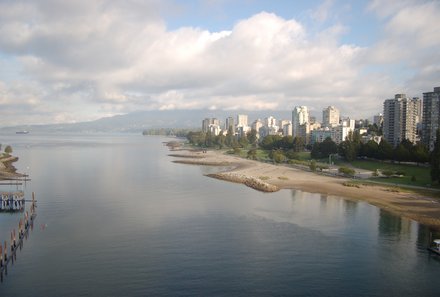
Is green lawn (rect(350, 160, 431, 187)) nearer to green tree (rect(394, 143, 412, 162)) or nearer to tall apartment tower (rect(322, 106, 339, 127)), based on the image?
green tree (rect(394, 143, 412, 162))

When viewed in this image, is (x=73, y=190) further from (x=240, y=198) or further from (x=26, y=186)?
(x=240, y=198)

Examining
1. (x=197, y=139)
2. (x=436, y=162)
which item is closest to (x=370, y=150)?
(x=436, y=162)

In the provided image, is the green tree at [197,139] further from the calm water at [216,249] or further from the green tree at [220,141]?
the calm water at [216,249]

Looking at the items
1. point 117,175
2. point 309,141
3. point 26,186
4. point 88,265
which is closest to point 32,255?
point 88,265

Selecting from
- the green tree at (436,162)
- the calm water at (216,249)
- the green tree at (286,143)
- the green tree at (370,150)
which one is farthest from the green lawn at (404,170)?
the green tree at (286,143)

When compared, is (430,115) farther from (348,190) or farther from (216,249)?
(216,249)

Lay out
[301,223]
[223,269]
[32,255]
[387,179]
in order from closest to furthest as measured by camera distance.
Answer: [223,269], [32,255], [301,223], [387,179]
